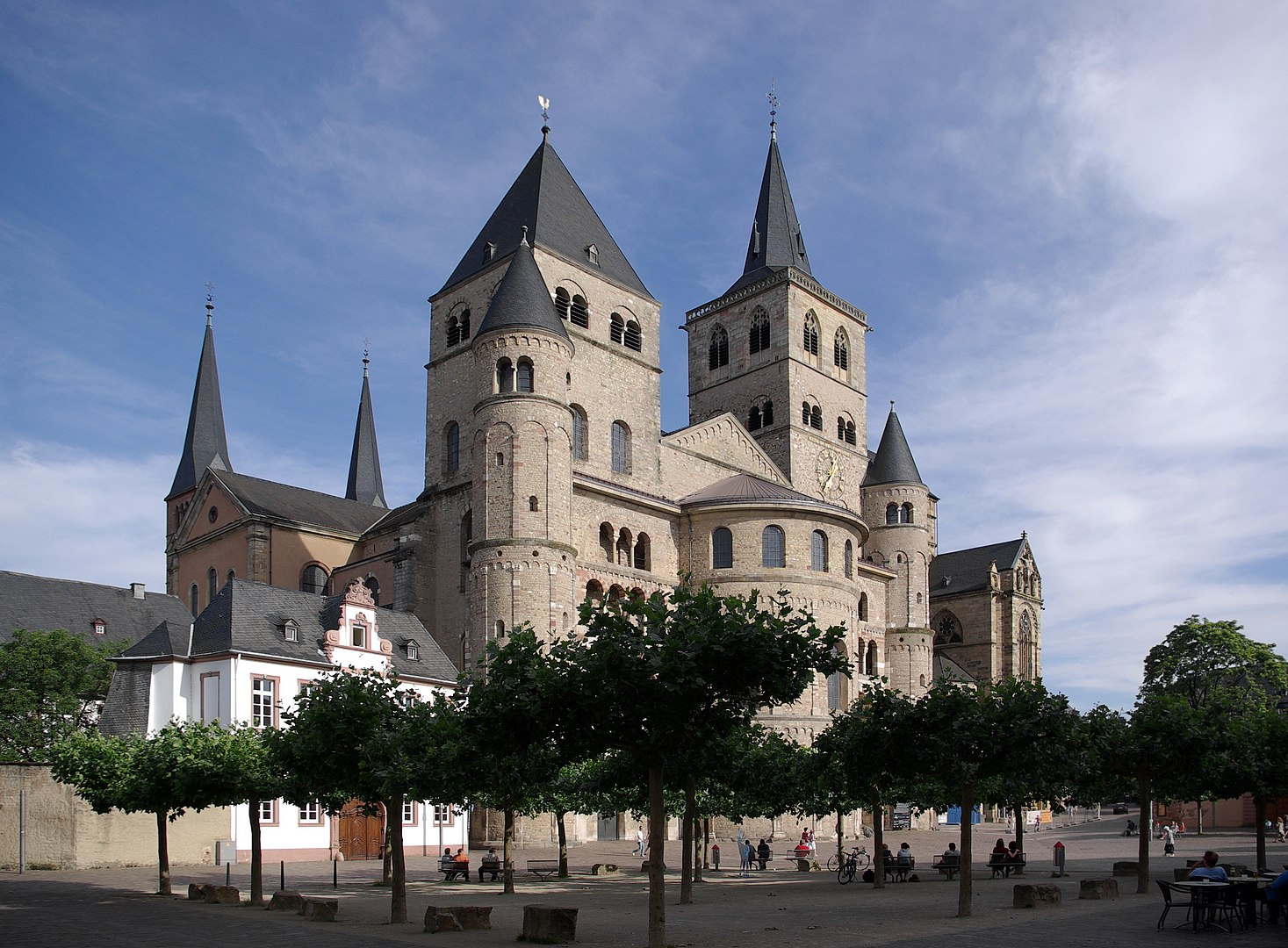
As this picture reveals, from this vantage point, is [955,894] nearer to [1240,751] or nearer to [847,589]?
[1240,751]

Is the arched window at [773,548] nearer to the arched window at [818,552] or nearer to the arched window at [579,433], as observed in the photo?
the arched window at [818,552]

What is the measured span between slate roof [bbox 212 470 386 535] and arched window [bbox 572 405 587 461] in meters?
16.5

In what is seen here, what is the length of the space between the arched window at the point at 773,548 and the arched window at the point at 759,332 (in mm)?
21067

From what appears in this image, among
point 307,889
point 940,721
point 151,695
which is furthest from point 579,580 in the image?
point 940,721

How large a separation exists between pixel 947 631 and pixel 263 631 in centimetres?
5918

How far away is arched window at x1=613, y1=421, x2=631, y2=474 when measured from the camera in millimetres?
55728

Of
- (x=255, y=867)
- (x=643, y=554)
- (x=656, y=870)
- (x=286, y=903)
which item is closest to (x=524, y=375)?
(x=643, y=554)

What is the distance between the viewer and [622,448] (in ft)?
185

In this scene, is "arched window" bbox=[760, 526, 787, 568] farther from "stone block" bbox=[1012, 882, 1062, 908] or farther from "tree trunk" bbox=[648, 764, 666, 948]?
"tree trunk" bbox=[648, 764, 666, 948]

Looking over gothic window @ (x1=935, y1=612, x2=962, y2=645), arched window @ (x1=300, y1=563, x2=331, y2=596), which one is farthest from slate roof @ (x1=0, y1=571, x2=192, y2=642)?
gothic window @ (x1=935, y1=612, x2=962, y2=645)

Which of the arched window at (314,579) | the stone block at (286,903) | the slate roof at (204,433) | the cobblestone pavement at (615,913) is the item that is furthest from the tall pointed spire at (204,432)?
the stone block at (286,903)

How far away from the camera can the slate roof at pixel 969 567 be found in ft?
290

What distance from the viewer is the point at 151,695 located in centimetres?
4162

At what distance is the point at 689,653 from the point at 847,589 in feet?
132
